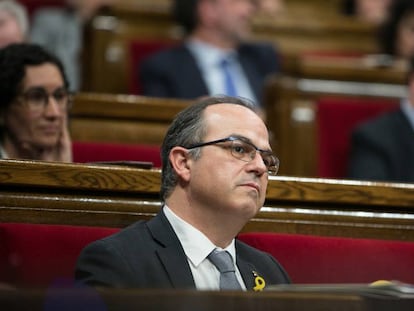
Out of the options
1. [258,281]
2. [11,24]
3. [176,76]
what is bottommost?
[258,281]

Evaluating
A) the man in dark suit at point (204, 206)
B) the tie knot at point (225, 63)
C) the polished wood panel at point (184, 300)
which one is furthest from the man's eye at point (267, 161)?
the tie knot at point (225, 63)

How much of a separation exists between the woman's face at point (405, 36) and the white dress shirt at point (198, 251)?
135 cm

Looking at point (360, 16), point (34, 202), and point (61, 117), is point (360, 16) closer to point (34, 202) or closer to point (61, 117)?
point (61, 117)

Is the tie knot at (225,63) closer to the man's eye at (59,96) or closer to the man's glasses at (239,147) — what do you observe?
the man's eye at (59,96)

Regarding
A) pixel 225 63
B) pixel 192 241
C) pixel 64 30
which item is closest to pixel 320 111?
pixel 225 63

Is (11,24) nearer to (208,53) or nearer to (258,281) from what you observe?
(208,53)

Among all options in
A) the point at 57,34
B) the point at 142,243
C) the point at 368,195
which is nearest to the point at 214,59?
the point at 57,34

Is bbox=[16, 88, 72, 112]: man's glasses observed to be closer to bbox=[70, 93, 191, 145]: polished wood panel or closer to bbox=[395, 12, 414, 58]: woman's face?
bbox=[70, 93, 191, 145]: polished wood panel

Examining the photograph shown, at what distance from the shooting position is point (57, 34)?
2.35 metres

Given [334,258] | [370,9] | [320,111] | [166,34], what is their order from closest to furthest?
[334,258] → [320,111] → [166,34] → [370,9]

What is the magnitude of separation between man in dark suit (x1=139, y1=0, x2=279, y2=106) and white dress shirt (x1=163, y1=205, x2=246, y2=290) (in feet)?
3.54

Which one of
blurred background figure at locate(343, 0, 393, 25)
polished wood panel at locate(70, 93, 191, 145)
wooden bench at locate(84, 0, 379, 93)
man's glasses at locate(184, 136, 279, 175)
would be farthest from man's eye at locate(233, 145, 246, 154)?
blurred background figure at locate(343, 0, 393, 25)

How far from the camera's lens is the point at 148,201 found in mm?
1183

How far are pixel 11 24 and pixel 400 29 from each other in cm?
93
